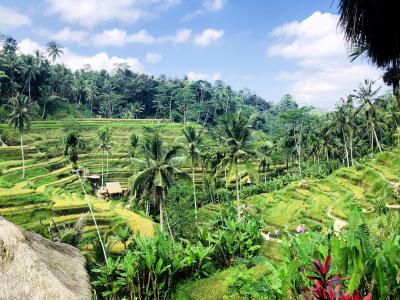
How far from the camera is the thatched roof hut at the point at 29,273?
7.49 m

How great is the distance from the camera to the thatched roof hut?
749cm

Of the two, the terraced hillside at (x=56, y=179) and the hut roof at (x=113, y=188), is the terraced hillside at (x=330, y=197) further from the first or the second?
the hut roof at (x=113, y=188)

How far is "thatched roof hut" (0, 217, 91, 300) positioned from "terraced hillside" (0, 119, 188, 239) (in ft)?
56.3

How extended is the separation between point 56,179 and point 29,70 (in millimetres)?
39308

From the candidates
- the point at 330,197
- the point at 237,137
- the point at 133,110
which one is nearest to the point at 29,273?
the point at 237,137

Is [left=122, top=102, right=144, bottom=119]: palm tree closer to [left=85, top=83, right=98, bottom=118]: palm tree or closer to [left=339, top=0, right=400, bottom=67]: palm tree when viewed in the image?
[left=85, top=83, right=98, bottom=118]: palm tree

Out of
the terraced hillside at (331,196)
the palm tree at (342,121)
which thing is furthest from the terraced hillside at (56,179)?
the palm tree at (342,121)

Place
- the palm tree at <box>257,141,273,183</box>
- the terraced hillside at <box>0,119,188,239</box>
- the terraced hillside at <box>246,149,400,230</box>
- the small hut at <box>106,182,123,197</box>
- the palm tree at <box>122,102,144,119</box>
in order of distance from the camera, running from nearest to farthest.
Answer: the terraced hillside at <box>246,149,400,230</box>, the terraced hillside at <box>0,119,188,239</box>, the small hut at <box>106,182,123,197</box>, the palm tree at <box>257,141,273,183</box>, the palm tree at <box>122,102,144,119</box>

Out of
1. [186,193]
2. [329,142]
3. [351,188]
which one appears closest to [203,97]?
[329,142]

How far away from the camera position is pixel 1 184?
113 ft

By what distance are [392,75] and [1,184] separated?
36.0 m

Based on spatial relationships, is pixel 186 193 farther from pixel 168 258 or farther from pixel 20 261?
pixel 20 261

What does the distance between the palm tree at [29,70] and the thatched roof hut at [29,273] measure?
245 feet

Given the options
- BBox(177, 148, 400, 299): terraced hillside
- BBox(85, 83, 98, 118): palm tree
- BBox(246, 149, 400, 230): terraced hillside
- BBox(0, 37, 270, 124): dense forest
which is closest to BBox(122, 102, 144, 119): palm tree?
BBox(0, 37, 270, 124): dense forest
